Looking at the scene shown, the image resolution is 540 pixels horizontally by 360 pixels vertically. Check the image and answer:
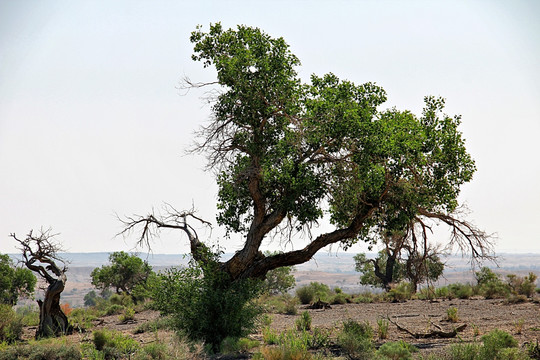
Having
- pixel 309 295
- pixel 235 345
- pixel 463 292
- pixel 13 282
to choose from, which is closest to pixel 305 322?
pixel 235 345

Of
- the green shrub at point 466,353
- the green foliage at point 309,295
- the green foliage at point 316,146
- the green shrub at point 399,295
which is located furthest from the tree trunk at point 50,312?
the green shrub at point 399,295

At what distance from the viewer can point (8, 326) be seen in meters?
18.0

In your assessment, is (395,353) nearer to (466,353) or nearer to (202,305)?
(466,353)

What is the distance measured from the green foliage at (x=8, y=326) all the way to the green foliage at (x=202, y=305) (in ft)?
22.8

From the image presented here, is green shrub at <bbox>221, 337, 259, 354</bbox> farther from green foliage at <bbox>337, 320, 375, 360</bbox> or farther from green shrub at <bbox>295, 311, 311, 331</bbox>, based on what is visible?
green shrub at <bbox>295, 311, 311, 331</bbox>

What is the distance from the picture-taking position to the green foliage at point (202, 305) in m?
13.9

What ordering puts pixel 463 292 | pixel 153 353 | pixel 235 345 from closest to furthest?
pixel 153 353 → pixel 235 345 → pixel 463 292

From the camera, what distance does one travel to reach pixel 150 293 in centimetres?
1437

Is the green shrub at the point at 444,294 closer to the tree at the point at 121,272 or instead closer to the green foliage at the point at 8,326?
the tree at the point at 121,272

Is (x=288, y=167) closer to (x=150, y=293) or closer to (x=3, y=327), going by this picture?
(x=150, y=293)

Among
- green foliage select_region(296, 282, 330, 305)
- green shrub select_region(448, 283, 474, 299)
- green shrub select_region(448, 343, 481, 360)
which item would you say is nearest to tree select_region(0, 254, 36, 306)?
green foliage select_region(296, 282, 330, 305)

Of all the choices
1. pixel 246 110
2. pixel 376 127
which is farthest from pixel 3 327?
pixel 376 127

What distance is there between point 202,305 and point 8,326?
8615 millimetres

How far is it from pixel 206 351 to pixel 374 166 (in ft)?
21.1
